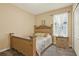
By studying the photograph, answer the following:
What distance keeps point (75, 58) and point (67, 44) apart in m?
0.65

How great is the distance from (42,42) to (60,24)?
0.54 metres

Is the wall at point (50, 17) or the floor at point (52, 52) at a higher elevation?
the wall at point (50, 17)

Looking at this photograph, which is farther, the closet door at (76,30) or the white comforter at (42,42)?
the white comforter at (42,42)

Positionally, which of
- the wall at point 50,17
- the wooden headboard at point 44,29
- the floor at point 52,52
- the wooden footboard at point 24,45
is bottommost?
the floor at point 52,52

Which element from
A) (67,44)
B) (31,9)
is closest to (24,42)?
(31,9)

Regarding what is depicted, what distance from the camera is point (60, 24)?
1.76m

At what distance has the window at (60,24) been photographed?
171 cm

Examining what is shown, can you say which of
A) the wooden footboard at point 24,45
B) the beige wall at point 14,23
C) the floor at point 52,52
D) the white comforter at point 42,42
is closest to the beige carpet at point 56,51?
the floor at point 52,52

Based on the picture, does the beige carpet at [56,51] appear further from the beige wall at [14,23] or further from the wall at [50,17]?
the beige wall at [14,23]

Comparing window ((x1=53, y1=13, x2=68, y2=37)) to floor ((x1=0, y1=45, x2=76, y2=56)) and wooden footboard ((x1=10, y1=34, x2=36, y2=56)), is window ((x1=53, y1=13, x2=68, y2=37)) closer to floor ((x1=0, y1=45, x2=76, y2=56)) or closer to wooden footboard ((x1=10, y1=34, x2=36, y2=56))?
floor ((x1=0, y1=45, x2=76, y2=56))

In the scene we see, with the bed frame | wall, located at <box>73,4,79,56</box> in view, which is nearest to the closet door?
wall, located at <box>73,4,79,56</box>

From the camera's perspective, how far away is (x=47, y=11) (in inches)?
70.6

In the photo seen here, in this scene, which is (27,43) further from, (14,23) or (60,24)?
(60,24)

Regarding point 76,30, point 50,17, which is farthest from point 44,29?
point 76,30
